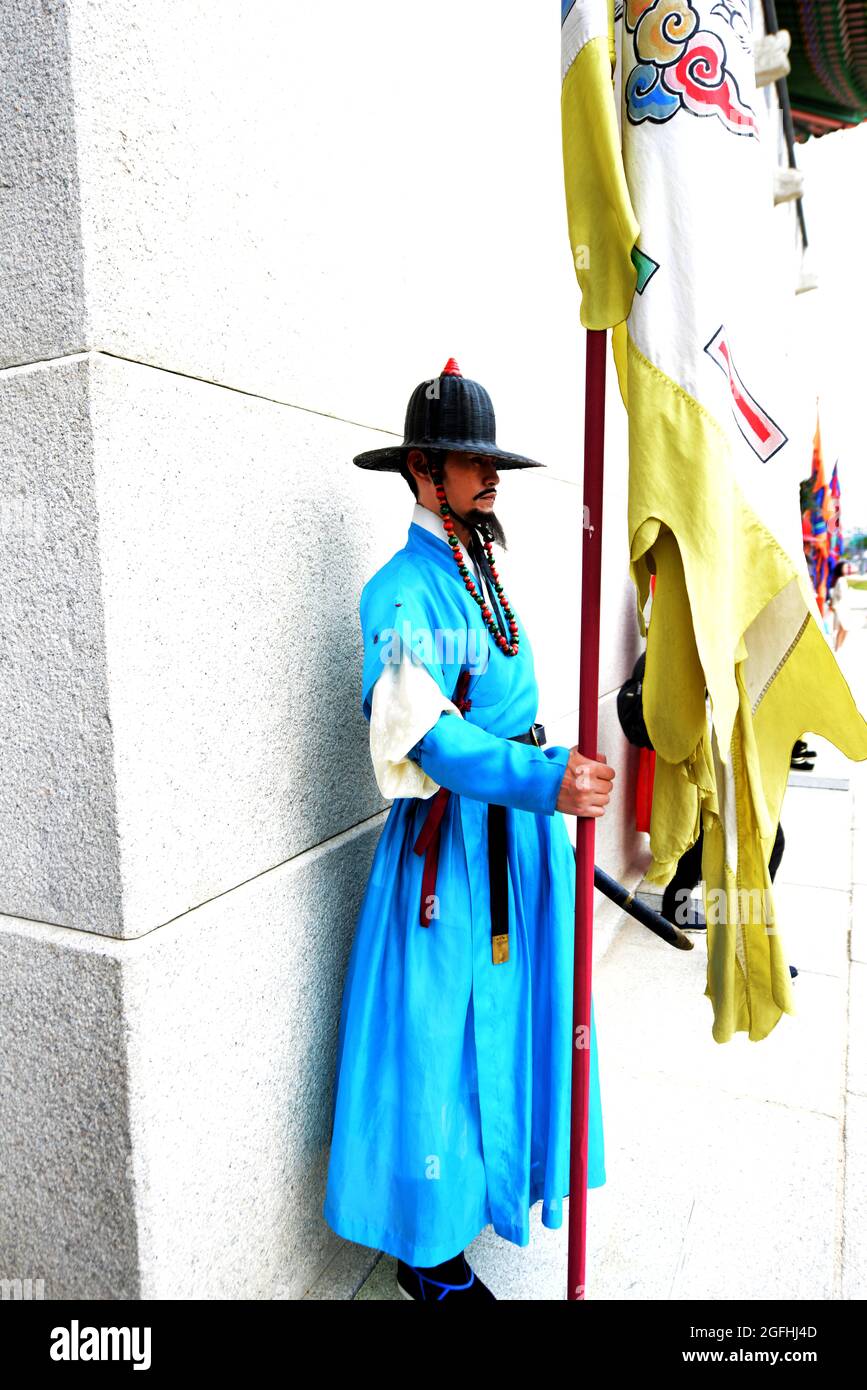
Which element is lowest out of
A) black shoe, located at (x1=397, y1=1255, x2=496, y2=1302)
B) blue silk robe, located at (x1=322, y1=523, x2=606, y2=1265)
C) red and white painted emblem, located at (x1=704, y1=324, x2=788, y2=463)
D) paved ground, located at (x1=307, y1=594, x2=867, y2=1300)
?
paved ground, located at (x1=307, y1=594, x2=867, y2=1300)

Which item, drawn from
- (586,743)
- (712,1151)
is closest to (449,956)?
(586,743)

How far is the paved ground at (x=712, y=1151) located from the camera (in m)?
2.23

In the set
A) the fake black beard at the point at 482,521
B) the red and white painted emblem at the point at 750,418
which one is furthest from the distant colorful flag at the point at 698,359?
the fake black beard at the point at 482,521

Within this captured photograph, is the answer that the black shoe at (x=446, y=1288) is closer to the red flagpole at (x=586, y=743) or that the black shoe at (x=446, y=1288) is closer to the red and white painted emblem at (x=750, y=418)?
the red flagpole at (x=586, y=743)

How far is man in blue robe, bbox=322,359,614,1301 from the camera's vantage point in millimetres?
1888

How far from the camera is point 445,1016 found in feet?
6.26

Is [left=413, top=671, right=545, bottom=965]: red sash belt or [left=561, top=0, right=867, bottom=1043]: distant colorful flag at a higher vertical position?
[left=561, top=0, right=867, bottom=1043]: distant colorful flag

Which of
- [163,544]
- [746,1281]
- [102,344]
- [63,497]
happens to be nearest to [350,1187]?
[746,1281]

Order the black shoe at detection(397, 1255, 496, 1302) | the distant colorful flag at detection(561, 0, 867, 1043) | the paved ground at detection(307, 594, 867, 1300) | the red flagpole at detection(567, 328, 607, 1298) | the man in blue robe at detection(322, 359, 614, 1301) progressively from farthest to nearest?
the paved ground at detection(307, 594, 867, 1300)
the black shoe at detection(397, 1255, 496, 1302)
the man in blue robe at detection(322, 359, 614, 1301)
the red flagpole at detection(567, 328, 607, 1298)
the distant colorful flag at detection(561, 0, 867, 1043)

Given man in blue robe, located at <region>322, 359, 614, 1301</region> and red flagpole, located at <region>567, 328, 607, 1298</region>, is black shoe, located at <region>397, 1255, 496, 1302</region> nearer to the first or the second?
man in blue robe, located at <region>322, 359, 614, 1301</region>

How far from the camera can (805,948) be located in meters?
4.14

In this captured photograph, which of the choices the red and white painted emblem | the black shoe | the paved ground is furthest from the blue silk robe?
the red and white painted emblem

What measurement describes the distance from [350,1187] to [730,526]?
62.7 inches
